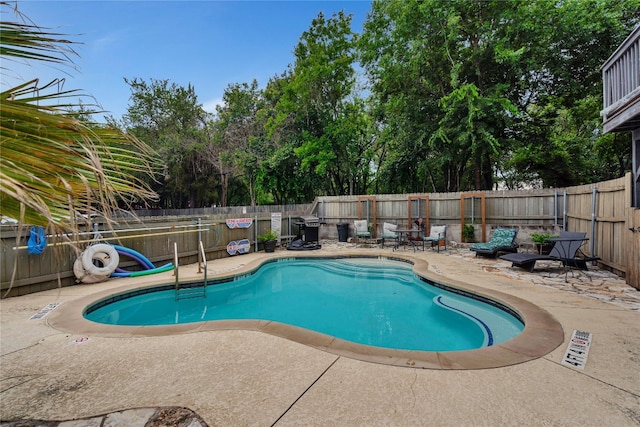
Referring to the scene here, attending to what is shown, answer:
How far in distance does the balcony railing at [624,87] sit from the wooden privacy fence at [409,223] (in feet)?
3.19

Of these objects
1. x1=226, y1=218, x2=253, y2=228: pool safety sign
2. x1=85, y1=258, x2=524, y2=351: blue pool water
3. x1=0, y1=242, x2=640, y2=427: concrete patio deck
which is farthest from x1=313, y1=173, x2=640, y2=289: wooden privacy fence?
x1=226, y1=218, x2=253, y2=228: pool safety sign

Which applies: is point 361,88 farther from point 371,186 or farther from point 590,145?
point 590,145

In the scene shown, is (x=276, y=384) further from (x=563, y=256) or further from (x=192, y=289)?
(x=563, y=256)

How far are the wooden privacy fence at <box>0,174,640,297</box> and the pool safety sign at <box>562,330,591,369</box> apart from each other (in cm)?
257

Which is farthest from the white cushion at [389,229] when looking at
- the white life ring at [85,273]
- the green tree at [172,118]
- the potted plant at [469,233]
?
the green tree at [172,118]

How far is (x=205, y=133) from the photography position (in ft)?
67.4

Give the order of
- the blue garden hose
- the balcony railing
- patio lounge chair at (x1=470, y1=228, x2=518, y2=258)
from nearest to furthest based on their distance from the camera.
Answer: the balcony railing → the blue garden hose → patio lounge chair at (x1=470, y1=228, x2=518, y2=258)

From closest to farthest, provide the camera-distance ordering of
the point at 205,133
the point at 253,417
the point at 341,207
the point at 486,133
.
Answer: the point at 253,417 → the point at 486,133 → the point at 341,207 → the point at 205,133

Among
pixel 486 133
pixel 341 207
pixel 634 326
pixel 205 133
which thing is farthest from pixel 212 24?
pixel 205 133

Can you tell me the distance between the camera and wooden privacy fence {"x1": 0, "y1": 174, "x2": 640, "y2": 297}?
4918 millimetres

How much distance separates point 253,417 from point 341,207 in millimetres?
10387

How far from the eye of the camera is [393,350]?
288 centimetres

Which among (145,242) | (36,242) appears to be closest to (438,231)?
(145,242)

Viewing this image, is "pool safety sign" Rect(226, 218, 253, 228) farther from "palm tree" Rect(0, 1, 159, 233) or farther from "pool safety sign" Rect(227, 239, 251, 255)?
"palm tree" Rect(0, 1, 159, 233)
